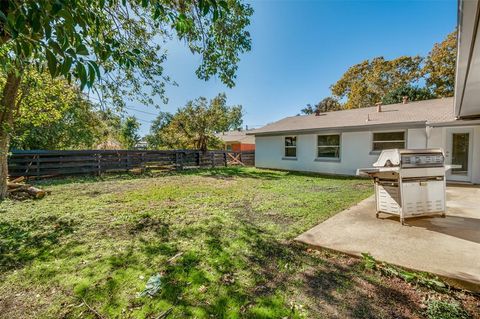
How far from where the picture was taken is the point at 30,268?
9.17 feet

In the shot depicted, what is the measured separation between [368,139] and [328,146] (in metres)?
2.02

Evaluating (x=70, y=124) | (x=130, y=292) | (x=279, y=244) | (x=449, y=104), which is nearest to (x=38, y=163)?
(x=70, y=124)

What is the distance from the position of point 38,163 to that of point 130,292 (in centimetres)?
1069

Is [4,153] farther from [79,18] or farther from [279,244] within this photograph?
[279,244]

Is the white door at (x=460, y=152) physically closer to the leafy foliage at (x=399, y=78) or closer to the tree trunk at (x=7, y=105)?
the leafy foliage at (x=399, y=78)

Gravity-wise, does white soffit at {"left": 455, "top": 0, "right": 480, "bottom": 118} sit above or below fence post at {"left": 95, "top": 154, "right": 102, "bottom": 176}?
above

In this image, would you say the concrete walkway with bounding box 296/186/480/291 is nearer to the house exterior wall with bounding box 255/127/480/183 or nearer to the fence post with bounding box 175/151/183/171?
the house exterior wall with bounding box 255/127/480/183

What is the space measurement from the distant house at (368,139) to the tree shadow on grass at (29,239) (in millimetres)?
11300

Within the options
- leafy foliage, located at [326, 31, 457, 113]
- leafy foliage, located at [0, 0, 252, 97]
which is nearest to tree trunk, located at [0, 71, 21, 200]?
Answer: leafy foliage, located at [0, 0, 252, 97]

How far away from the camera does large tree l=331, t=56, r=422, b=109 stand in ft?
75.2

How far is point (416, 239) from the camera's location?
335 centimetres

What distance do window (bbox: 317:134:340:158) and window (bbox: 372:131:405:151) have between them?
1761 millimetres

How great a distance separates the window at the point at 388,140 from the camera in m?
9.97

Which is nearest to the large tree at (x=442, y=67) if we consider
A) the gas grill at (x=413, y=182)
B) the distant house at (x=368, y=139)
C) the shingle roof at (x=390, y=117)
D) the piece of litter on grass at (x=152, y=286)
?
the shingle roof at (x=390, y=117)
